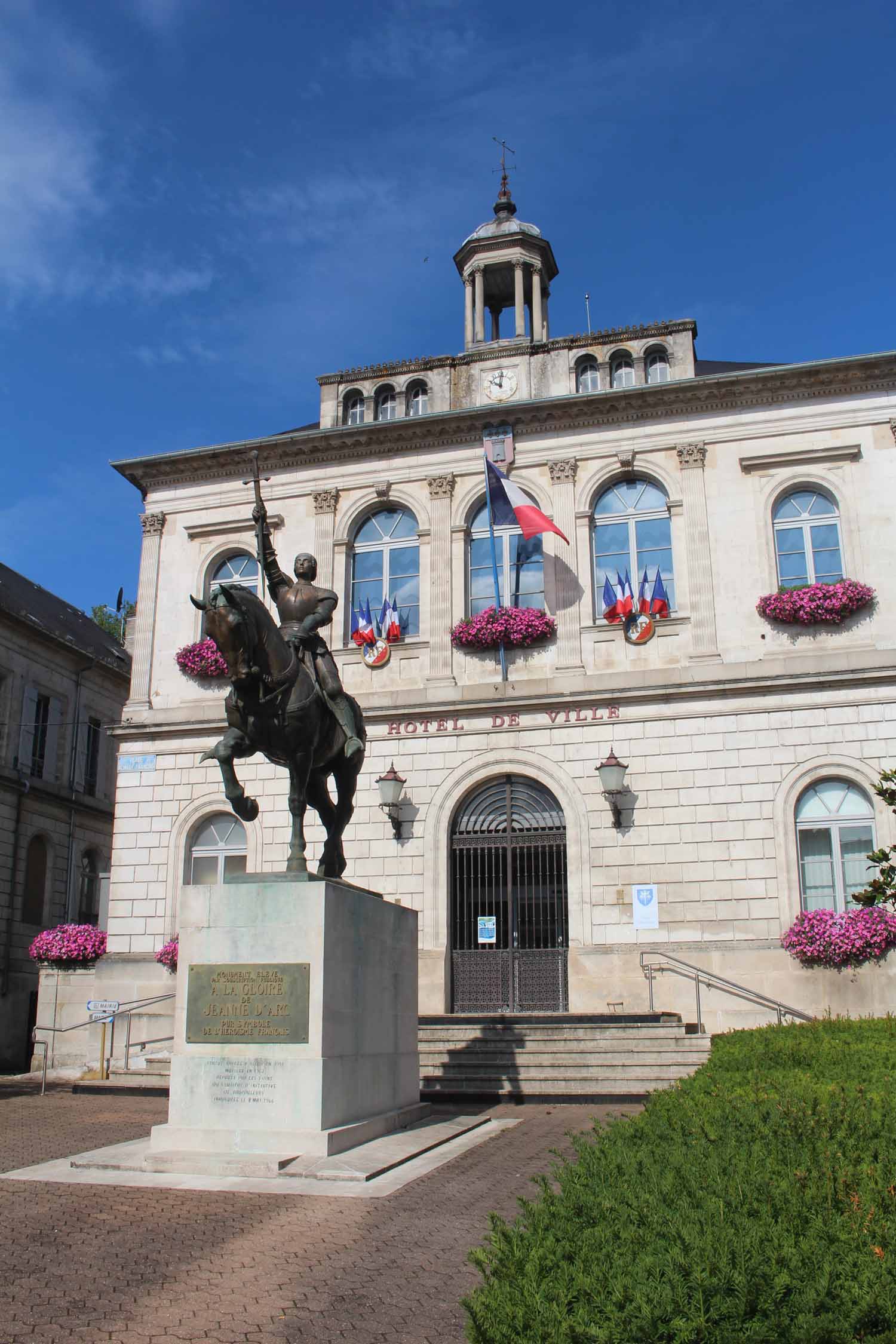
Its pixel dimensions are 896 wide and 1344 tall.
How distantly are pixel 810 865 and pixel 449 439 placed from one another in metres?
10.8

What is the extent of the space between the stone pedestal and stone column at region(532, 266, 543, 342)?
57.4 feet

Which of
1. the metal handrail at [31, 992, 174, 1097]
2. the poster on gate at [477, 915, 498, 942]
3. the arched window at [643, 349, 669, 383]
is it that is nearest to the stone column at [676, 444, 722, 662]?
the arched window at [643, 349, 669, 383]

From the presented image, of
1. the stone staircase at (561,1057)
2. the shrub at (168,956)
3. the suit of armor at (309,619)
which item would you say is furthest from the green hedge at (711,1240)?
the shrub at (168,956)

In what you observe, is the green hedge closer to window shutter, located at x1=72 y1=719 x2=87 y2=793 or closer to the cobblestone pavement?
the cobblestone pavement

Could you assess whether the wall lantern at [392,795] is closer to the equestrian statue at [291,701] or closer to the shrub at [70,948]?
the shrub at [70,948]

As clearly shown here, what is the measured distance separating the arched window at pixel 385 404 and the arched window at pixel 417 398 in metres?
0.32

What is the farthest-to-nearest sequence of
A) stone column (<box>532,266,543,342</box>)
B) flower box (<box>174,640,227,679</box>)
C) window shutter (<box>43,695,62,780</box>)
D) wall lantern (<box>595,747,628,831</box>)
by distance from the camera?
1. window shutter (<box>43,695,62,780</box>)
2. stone column (<box>532,266,543,342</box>)
3. flower box (<box>174,640,227,679</box>)
4. wall lantern (<box>595,747,628,831</box>)

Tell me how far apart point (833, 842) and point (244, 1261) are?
14721mm

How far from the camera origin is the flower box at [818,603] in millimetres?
19547

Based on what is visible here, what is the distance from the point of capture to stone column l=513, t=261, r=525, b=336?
963 inches

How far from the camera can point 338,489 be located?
23.5 meters

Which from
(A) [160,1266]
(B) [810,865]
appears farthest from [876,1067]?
(B) [810,865]

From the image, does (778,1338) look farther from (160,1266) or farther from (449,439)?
(449,439)

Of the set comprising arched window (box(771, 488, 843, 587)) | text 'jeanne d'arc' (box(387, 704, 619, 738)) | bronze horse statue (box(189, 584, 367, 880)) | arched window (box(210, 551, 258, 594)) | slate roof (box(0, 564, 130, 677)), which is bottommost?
bronze horse statue (box(189, 584, 367, 880))
